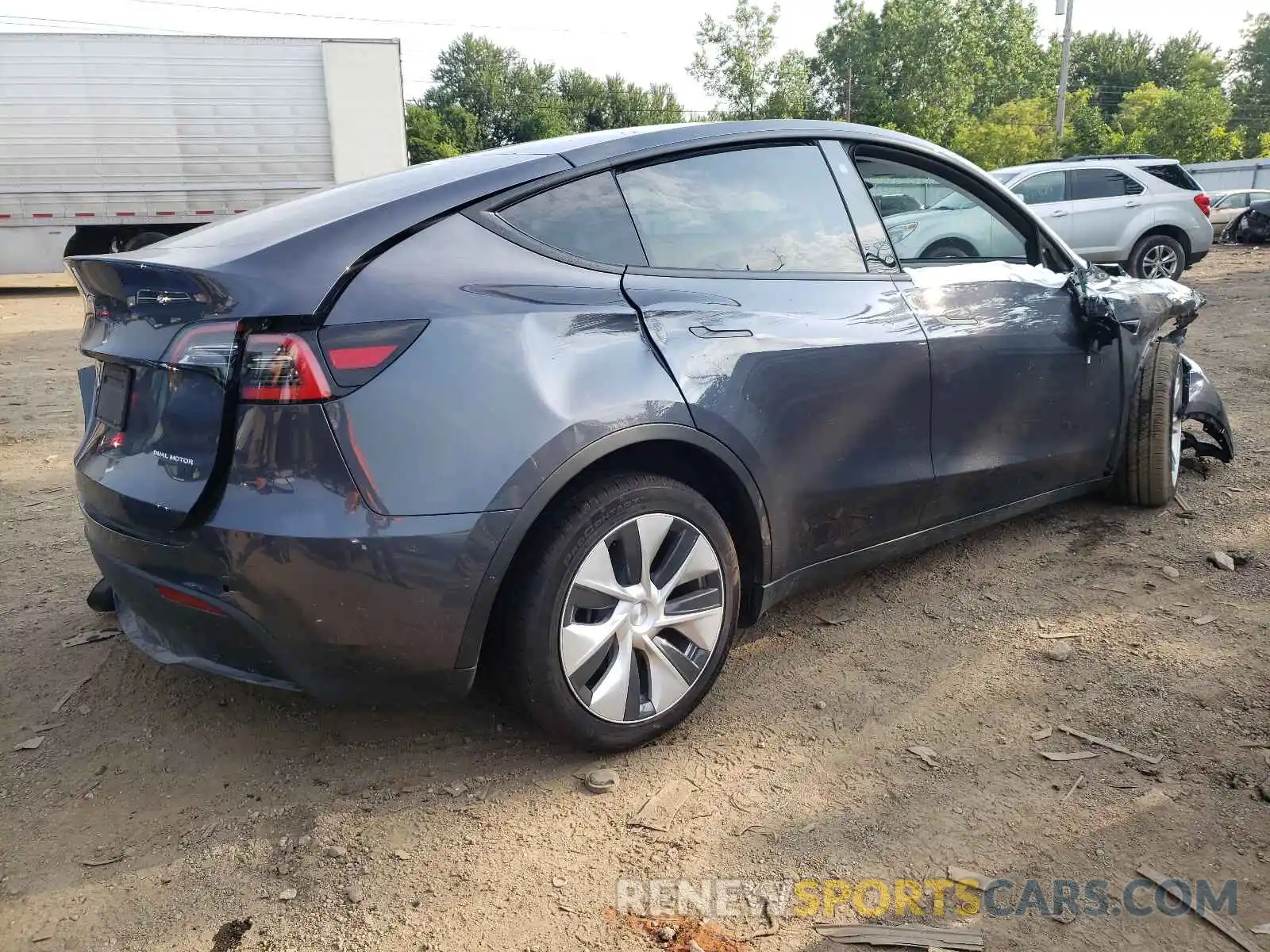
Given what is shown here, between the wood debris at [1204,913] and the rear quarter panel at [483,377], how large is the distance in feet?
4.90

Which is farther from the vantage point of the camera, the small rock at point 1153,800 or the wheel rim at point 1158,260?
the wheel rim at point 1158,260

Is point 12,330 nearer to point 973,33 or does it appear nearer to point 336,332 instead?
point 336,332

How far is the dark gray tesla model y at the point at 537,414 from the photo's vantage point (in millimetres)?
2027

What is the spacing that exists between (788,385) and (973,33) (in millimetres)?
69831

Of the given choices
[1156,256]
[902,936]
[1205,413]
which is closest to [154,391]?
[902,936]

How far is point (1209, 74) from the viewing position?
226 ft

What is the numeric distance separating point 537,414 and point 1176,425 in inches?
130

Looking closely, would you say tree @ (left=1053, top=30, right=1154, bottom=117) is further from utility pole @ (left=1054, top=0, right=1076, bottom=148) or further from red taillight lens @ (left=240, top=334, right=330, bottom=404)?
red taillight lens @ (left=240, top=334, right=330, bottom=404)

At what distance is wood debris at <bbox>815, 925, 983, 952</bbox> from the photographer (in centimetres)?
188

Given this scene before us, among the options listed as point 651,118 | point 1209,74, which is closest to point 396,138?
point 651,118

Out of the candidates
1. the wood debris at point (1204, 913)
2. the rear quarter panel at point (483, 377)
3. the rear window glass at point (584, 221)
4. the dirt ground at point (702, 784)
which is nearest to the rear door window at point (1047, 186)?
the dirt ground at point (702, 784)

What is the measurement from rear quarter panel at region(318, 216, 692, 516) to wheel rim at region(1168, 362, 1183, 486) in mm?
2803

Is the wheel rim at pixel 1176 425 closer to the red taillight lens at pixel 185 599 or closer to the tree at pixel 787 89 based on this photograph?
the red taillight lens at pixel 185 599

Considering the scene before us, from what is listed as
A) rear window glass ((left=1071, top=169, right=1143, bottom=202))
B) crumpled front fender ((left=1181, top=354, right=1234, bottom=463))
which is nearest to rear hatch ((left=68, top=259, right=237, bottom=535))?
crumpled front fender ((left=1181, top=354, right=1234, bottom=463))
